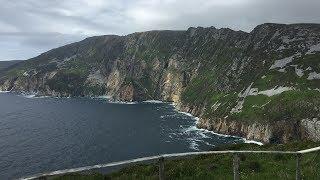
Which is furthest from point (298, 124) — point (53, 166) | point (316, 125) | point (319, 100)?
point (53, 166)

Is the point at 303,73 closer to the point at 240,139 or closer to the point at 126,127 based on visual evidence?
the point at 240,139

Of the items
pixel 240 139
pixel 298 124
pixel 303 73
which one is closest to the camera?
pixel 298 124

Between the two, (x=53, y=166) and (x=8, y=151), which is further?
(x=8, y=151)

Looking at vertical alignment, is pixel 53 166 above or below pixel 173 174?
below

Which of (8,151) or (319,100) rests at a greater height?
(319,100)

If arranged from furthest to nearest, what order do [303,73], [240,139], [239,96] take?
[239,96]
[303,73]
[240,139]

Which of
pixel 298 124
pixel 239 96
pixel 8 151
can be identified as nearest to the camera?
pixel 8 151

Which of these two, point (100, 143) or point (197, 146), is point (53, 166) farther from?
point (197, 146)

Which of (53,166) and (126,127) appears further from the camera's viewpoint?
(126,127)

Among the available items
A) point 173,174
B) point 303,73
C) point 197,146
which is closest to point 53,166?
point 197,146
